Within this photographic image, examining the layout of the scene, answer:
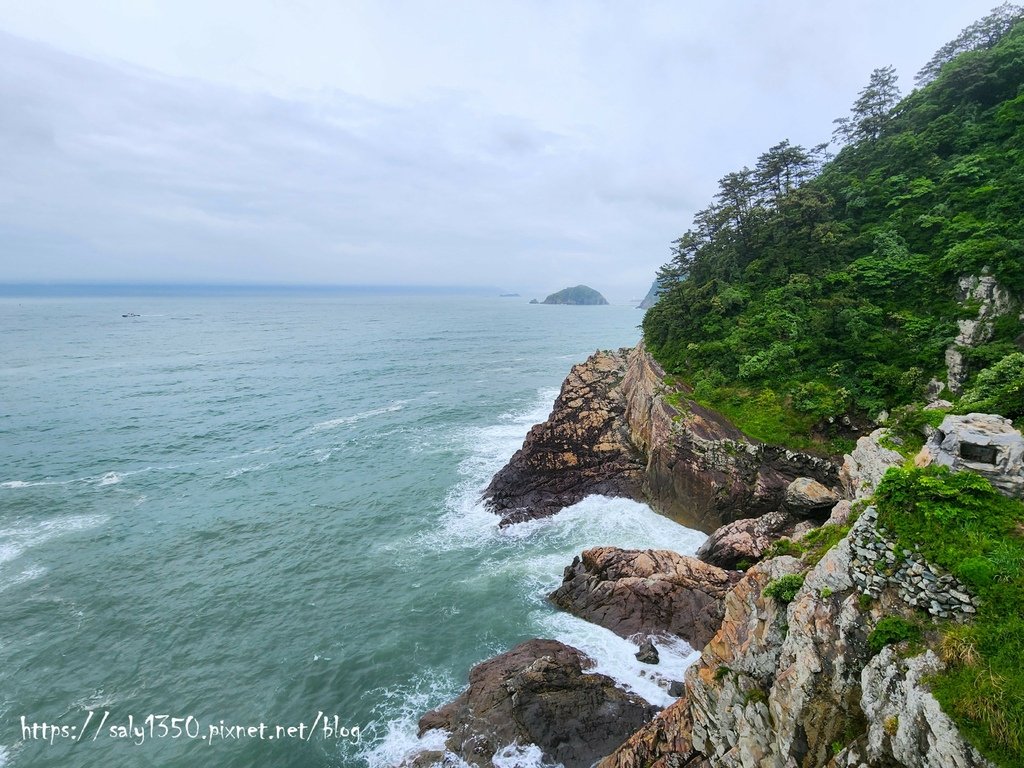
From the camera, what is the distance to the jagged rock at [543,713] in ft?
56.2

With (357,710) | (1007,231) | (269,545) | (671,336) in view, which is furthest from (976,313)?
(269,545)

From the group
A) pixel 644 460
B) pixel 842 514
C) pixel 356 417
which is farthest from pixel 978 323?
pixel 356 417

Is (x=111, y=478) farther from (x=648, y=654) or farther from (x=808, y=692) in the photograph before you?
(x=808, y=692)

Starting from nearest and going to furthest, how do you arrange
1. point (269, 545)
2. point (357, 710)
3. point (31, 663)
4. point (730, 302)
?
point (357, 710)
point (31, 663)
point (269, 545)
point (730, 302)

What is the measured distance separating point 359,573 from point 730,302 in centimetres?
3503

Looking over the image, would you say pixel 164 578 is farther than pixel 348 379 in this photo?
No

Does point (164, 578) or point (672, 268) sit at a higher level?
point (672, 268)

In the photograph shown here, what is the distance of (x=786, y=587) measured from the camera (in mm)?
12523

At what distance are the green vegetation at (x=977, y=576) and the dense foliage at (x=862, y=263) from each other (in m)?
A: 15.3

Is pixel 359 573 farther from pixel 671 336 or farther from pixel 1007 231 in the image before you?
pixel 1007 231

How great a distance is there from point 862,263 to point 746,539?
24.0m

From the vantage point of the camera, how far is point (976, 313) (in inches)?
1097

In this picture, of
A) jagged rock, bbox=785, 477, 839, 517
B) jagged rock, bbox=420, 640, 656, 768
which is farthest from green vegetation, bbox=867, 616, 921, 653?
jagged rock, bbox=785, 477, 839, 517

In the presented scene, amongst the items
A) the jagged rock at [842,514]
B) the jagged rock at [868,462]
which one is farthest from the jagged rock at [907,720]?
the jagged rock at [868,462]
